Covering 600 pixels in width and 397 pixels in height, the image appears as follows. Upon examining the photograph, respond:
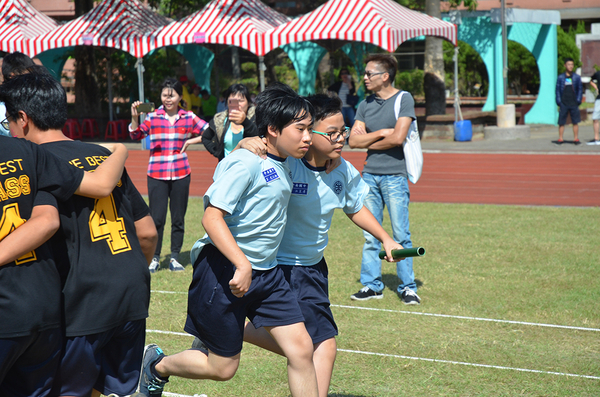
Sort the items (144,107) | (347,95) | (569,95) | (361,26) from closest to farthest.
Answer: (144,107)
(569,95)
(361,26)
(347,95)

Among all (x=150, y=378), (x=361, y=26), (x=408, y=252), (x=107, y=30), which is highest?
(x=107, y=30)

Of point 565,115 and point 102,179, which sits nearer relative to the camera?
point 102,179

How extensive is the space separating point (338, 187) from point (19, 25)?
64.9ft

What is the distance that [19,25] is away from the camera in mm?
20438

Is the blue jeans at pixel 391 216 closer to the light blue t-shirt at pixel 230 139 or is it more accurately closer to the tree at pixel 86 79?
the light blue t-shirt at pixel 230 139

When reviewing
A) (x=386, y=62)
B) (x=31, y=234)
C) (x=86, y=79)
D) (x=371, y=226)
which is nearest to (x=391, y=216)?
(x=386, y=62)

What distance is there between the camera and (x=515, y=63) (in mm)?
29828

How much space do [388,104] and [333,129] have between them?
2410 mm

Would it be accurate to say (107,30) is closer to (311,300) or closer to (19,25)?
(19,25)

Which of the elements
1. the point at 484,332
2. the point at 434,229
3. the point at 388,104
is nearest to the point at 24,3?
the point at 434,229

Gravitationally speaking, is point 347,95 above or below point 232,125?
above

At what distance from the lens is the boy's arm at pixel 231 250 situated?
281cm

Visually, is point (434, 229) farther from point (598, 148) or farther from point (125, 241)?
point (598, 148)

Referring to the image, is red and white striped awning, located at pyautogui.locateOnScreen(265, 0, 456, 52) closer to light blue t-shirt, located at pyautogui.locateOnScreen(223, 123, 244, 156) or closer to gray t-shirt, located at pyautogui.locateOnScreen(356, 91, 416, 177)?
light blue t-shirt, located at pyautogui.locateOnScreen(223, 123, 244, 156)
